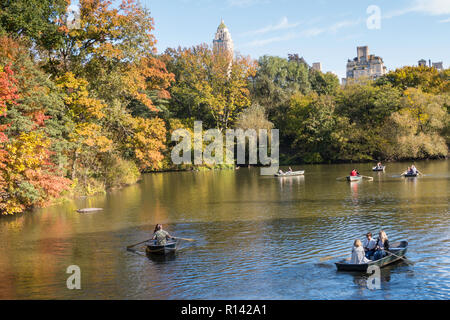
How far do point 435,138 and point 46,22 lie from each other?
54.6 meters

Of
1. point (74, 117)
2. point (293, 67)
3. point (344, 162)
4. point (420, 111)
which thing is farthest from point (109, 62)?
point (293, 67)

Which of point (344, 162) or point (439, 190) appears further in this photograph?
point (344, 162)

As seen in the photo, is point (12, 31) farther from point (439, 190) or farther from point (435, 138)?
point (435, 138)

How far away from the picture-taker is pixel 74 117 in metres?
36.2

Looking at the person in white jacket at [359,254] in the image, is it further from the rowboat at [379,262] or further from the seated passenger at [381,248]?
the seated passenger at [381,248]

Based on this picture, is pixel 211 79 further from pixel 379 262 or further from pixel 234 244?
pixel 379 262

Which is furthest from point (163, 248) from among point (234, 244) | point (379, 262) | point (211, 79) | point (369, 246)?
point (211, 79)

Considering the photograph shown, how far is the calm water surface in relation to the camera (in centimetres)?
1380

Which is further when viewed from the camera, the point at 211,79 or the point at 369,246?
the point at 211,79

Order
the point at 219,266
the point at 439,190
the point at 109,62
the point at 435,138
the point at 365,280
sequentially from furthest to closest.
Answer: the point at 435,138
the point at 109,62
the point at 439,190
the point at 219,266
the point at 365,280

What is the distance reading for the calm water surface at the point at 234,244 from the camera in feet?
45.3

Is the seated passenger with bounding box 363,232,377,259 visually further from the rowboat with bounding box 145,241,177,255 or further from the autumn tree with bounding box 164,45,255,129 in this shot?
the autumn tree with bounding box 164,45,255,129

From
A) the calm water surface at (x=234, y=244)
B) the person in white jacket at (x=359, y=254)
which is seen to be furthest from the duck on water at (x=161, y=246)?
the person in white jacket at (x=359, y=254)

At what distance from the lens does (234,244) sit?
19172 millimetres
